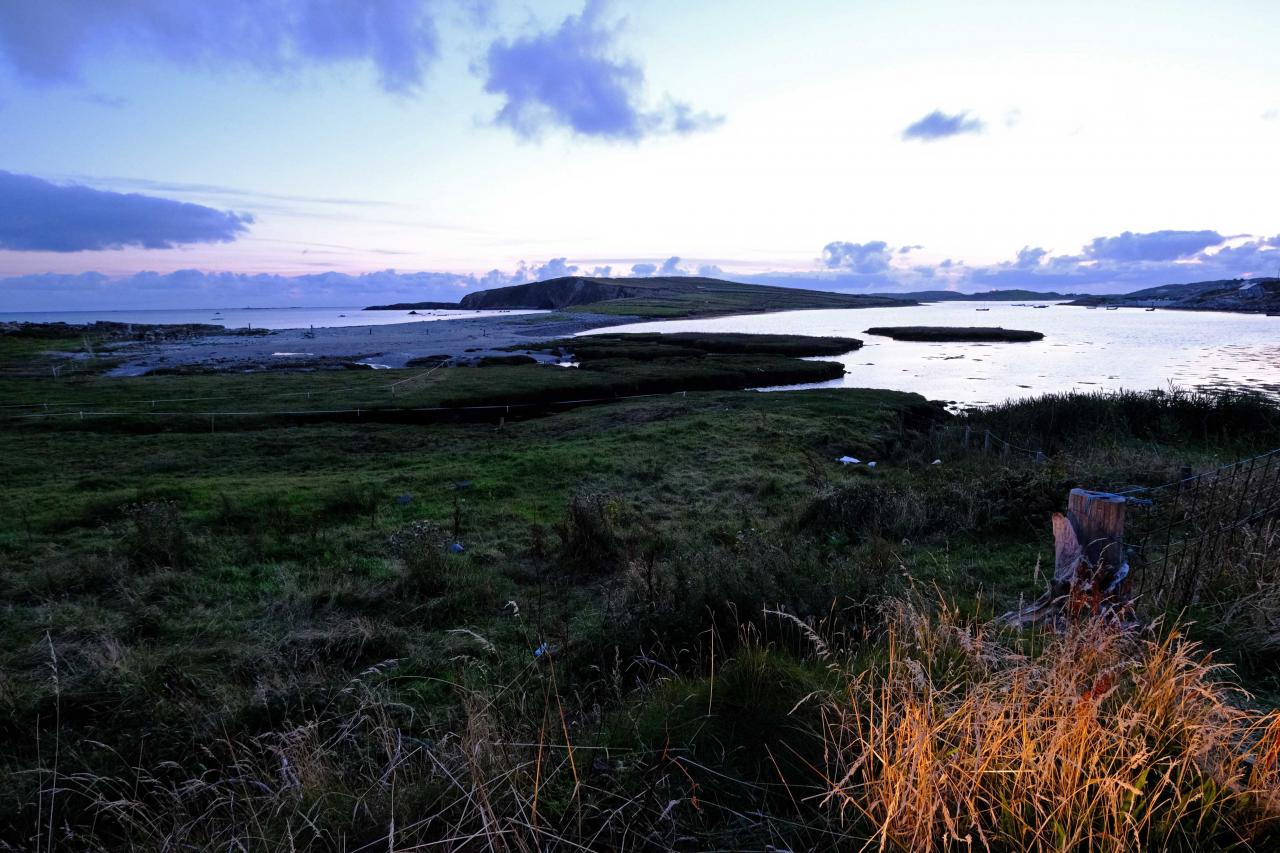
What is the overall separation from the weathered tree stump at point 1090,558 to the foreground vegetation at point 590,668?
16.1 inches

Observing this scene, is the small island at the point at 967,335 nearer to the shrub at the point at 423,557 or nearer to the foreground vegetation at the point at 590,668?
the foreground vegetation at the point at 590,668

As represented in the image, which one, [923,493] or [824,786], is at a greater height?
[824,786]

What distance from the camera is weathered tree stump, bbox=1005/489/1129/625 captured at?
190 inches

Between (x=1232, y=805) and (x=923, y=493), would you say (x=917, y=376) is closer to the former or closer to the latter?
(x=923, y=493)

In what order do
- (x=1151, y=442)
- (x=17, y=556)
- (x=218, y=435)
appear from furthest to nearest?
(x=218, y=435) < (x=1151, y=442) < (x=17, y=556)

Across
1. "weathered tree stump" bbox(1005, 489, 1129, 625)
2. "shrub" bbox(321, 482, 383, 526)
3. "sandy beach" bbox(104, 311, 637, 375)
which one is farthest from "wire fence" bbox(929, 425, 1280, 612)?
"sandy beach" bbox(104, 311, 637, 375)

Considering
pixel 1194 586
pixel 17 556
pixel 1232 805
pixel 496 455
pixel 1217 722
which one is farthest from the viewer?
pixel 496 455

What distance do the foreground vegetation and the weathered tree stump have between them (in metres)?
0.41

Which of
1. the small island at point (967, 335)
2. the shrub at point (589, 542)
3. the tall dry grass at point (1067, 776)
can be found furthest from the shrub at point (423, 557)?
the small island at point (967, 335)

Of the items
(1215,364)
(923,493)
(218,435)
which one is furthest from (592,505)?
(1215,364)

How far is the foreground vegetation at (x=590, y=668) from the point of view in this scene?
2986mm

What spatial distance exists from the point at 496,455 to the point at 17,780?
15.9 metres

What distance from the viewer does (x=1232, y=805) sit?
2969 mm

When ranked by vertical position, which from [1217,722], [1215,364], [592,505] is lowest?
[1215,364]
